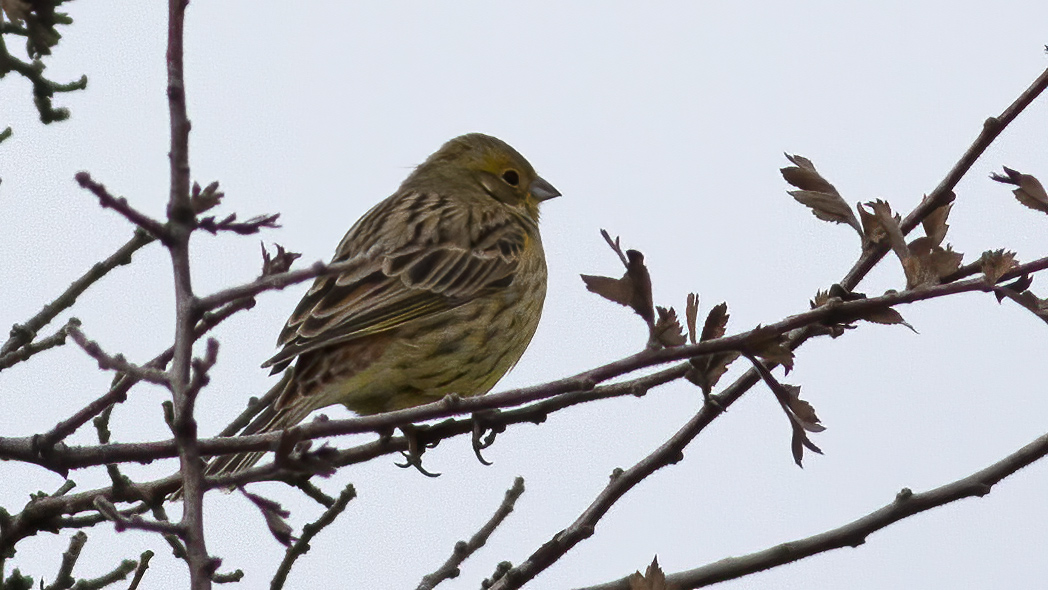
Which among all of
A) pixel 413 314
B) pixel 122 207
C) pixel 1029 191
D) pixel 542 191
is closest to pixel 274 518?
pixel 122 207

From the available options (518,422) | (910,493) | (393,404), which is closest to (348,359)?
(393,404)

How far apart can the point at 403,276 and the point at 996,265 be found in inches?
153

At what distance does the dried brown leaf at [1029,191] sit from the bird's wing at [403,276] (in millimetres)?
2989

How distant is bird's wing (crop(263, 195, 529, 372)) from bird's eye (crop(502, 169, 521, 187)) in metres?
0.66

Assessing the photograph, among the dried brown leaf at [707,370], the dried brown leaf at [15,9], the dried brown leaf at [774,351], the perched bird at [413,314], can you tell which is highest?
the perched bird at [413,314]

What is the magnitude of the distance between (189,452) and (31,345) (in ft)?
7.19

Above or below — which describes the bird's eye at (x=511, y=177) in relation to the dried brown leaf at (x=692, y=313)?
above

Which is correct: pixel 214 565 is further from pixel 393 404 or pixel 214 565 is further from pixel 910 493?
pixel 393 404

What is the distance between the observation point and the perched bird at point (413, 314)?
5637mm

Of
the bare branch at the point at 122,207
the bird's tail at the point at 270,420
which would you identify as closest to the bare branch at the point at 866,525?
the bare branch at the point at 122,207

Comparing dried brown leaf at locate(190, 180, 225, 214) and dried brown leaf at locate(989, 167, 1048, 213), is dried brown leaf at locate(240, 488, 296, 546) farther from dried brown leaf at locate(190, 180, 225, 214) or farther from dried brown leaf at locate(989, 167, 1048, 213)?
dried brown leaf at locate(989, 167, 1048, 213)

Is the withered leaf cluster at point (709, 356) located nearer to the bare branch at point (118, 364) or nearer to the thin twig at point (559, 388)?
the thin twig at point (559, 388)

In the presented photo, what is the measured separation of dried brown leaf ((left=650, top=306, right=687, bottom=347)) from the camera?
269 cm

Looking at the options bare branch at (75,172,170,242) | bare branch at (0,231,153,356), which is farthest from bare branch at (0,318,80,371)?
bare branch at (75,172,170,242)
